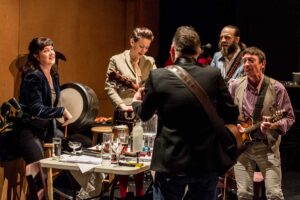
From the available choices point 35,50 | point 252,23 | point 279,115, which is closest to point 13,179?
point 35,50

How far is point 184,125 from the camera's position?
10.2ft

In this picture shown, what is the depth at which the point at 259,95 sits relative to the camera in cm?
437

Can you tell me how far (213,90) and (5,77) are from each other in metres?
2.72

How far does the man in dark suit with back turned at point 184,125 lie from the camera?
311cm

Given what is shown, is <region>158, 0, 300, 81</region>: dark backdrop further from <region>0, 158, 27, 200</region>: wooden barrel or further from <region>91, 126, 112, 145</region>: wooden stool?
<region>0, 158, 27, 200</region>: wooden barrel

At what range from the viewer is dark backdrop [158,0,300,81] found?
841 centimetres

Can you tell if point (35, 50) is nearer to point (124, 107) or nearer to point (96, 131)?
point (124, 107)

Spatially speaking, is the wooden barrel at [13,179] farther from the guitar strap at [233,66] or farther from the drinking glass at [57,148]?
the guitar strap at [233,66]

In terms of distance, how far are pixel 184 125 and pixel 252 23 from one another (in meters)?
5.89

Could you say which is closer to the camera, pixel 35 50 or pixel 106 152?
pixel 106 152

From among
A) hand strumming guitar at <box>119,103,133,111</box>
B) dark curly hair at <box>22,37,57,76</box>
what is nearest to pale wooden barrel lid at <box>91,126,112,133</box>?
hand strumming guitar at <box>119,103,133,111</box>

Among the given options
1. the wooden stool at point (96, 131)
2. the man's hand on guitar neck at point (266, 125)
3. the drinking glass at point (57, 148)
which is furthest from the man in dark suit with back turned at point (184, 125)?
the wooden stool at point (96, 131)

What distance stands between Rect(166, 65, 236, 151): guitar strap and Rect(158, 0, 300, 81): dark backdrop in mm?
5188

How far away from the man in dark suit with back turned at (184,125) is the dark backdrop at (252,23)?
511 cm
